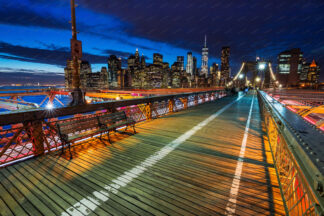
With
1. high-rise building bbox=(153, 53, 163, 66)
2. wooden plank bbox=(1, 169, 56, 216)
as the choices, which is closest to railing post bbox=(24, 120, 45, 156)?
wooden plank bbox=(1, 169, 56, 216)

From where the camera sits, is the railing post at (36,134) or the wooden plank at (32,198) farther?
the railing post at (36,134)

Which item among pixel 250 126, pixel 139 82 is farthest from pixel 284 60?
pixel 250 126

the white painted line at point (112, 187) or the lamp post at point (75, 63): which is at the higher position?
the lamp post at point (75, 63)

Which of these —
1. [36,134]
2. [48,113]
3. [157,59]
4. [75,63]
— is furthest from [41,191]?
[157,59]

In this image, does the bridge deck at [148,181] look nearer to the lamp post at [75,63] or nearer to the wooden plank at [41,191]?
the wooden plank at [41,191]

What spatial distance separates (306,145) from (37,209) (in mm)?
4212

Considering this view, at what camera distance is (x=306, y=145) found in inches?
74.7

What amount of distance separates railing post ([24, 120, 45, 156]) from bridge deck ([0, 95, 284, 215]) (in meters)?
0.29

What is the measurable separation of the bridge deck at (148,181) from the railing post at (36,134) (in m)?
0.29

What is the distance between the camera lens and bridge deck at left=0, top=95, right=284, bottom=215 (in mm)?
2574

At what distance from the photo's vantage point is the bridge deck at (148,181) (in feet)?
8.45

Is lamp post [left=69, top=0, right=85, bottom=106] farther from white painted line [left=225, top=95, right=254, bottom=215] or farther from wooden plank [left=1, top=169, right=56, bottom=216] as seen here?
white painted line [left=225, top=95, right=254, bottom=215]

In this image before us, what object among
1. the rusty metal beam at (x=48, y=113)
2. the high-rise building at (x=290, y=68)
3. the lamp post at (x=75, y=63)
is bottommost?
the rusty metal beam at (x=48, y=113)

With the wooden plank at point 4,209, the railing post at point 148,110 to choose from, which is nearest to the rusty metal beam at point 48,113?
the railing post at point 148,110
